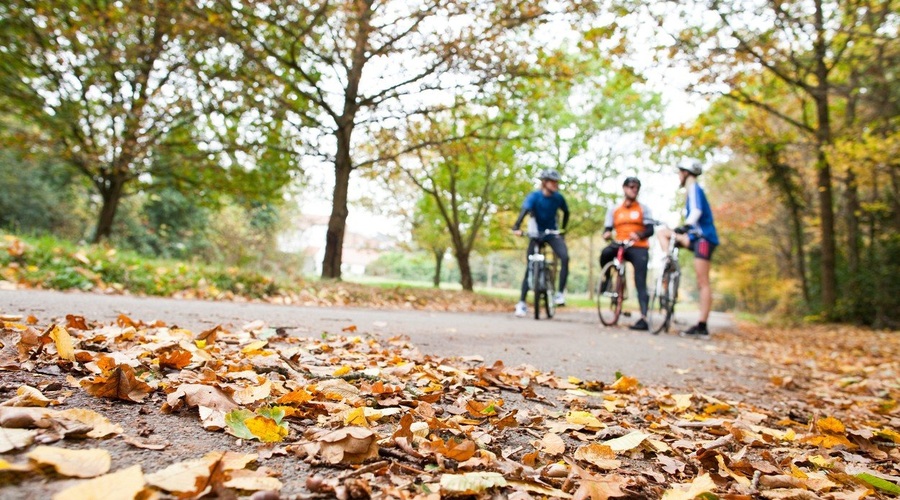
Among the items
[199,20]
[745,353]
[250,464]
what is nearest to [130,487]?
[250,464]

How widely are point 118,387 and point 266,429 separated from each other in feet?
1.73

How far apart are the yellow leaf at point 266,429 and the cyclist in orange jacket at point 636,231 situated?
21.8ft

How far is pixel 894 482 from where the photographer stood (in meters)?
1.63

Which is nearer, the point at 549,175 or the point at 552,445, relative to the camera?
the point at 552,445

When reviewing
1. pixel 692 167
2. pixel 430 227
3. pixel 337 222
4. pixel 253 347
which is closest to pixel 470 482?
pixel 253 347

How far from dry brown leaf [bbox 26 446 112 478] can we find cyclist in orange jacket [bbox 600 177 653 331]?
7104mm

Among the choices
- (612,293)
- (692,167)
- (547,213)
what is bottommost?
(612,293)

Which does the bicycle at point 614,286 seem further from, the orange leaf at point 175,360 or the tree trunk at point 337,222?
the orange leaf at point 175,360

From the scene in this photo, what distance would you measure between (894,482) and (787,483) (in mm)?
422

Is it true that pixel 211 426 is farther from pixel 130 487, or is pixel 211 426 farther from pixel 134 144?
pixel 134 144

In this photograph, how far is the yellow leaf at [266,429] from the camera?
57.3 inches

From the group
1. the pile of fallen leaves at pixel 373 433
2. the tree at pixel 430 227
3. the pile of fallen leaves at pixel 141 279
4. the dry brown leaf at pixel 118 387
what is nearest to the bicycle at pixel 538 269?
the pile of fallen leaves at pixel 141 279

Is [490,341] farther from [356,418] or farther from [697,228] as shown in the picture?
[697,228]

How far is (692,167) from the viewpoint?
23.2 feet
